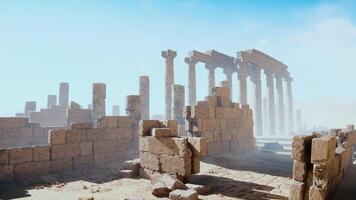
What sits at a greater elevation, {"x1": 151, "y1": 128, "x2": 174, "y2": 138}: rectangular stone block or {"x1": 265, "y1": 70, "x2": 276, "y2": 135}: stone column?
{"x1": 265, "y1": 70, "x2": 276, "y2": 135}: stone column

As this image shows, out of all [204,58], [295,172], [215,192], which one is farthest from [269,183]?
[204,58]

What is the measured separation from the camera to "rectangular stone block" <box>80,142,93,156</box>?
46.8 ft

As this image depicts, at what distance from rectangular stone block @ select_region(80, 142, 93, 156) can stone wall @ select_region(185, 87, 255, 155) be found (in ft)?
17.2

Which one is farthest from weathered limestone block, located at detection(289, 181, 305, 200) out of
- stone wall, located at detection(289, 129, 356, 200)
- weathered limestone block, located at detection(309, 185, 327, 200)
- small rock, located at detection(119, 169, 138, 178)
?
small rock, located at detection(119, 169, 138, 178)

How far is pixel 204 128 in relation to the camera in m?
16.3

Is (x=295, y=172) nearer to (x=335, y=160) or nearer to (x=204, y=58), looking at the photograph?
(x=335, y=160)

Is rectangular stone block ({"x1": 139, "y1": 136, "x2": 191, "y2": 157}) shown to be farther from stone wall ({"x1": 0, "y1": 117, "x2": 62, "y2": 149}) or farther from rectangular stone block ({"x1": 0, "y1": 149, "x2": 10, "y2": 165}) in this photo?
stone wall ({"x1": 0, "y1": 117, "x2": 62, "y2": 149})

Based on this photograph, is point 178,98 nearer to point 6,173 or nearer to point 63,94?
point 6,173

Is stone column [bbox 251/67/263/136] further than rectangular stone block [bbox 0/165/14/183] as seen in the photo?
Yes

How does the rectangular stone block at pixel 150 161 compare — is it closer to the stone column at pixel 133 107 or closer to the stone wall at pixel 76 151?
the stone wall at pixel 76 151

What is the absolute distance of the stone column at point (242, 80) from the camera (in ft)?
98.3

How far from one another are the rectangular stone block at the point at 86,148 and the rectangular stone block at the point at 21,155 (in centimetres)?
262

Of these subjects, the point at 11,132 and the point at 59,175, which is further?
the point at 11,132

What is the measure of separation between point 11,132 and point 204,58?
60.0ft
